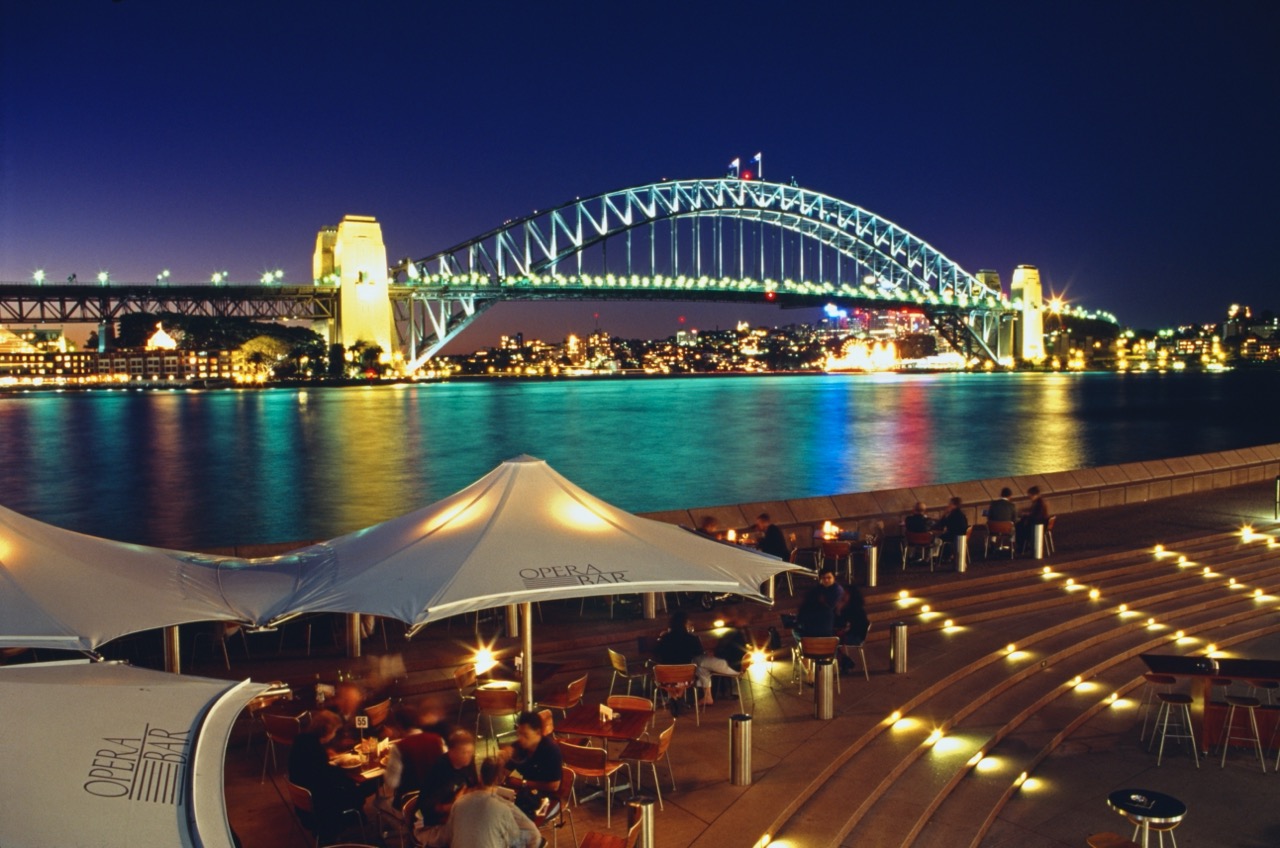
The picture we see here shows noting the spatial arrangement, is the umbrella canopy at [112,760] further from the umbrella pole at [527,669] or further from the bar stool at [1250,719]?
the bar stool at [1250,719]

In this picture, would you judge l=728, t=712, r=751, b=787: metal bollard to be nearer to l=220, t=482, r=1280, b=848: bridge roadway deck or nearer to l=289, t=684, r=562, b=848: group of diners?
l=220, t=482, r=1280, b=848: bridge roadway deck

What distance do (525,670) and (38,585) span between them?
8.67 ft

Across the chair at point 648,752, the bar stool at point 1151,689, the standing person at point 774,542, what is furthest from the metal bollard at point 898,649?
the chair at point 648,752

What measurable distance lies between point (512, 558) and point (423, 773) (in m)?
1.14

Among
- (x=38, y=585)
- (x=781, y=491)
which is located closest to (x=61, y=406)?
(x=781, y=491)

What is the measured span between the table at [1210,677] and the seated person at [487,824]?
4967 mm

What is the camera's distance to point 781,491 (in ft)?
102

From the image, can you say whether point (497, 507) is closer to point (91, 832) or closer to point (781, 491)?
point (91, 832)

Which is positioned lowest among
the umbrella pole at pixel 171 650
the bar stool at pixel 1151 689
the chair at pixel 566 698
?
the bar stool at pixel 1151 689

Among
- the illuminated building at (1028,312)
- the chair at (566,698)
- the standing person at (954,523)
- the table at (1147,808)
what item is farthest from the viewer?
the illuminated building at (1028,312)

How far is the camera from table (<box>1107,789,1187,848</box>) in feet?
16.3

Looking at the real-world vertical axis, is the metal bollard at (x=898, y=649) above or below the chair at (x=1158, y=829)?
above

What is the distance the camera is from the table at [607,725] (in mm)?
5605

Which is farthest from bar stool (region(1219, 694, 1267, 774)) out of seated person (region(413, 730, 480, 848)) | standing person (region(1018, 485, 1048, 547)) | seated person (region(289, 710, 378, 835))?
seated person (region(289, 710, 378, 835))
